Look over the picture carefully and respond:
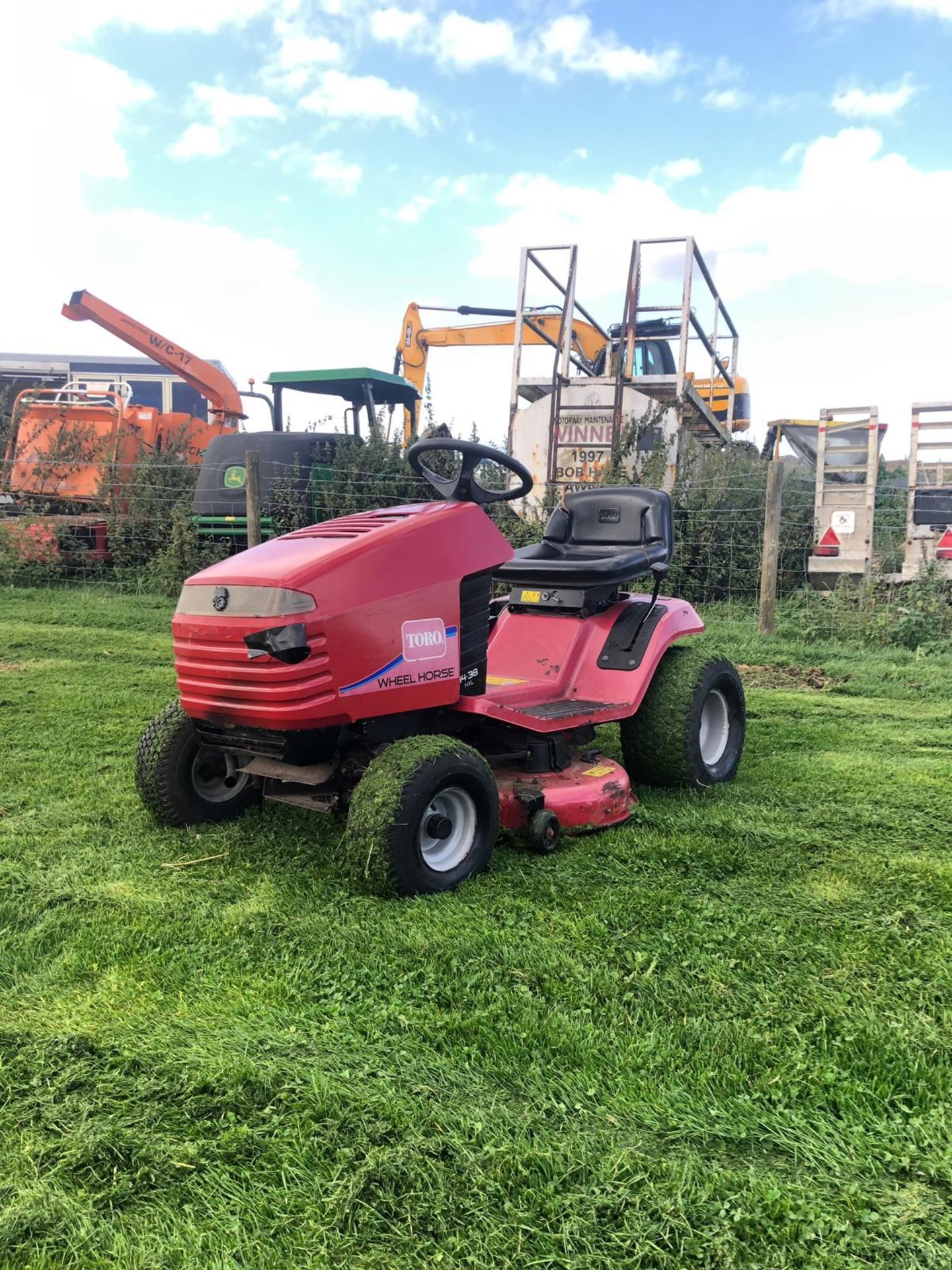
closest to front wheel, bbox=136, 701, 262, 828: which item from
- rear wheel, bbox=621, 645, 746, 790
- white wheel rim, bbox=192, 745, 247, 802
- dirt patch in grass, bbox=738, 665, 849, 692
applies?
white wheel rim, bbox=192, 745, 247, 802

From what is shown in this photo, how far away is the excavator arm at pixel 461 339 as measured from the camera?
11.7 meters

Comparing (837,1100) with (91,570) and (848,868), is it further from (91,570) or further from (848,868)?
(91,570)

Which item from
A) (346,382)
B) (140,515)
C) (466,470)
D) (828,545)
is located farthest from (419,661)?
(346,382)

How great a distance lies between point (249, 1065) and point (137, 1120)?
0.69 ft

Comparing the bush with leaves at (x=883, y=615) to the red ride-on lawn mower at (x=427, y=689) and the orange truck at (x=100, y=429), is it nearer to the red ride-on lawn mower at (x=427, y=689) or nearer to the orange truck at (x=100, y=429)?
the red ride-on lawn mower at (x=427, y=689)

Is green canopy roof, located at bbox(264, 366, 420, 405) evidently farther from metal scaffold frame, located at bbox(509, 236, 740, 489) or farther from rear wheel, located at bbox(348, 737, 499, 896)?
rear wheel, located at bbox(348, 737, 499, 896)

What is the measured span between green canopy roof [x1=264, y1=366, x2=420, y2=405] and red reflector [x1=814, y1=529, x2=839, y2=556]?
15.4 ft

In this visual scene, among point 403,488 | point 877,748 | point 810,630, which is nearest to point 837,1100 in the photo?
point 877,748

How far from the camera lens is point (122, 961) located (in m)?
2.14

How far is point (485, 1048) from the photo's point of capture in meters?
1.83

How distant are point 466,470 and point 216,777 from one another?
1336 mm

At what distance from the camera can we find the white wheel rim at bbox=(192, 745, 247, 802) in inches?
123

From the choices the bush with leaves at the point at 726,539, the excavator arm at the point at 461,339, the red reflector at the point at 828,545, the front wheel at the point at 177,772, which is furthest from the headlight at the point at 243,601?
the excavator arm at the point at 461,339

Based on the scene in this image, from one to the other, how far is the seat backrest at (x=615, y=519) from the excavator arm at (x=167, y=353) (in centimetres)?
850
